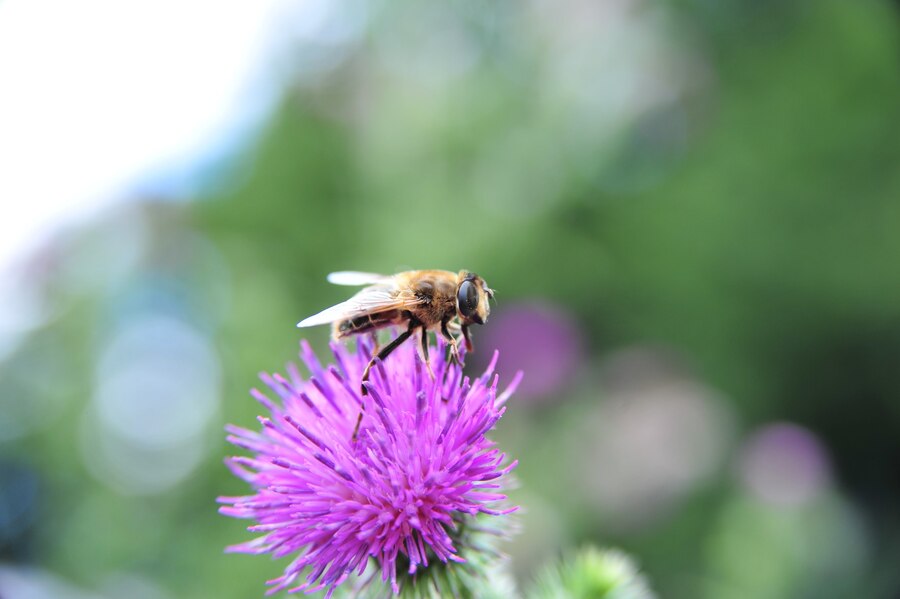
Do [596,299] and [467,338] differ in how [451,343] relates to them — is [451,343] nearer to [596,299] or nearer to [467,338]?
[467,338]

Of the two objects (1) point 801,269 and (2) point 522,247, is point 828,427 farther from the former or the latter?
(2) point 522,247

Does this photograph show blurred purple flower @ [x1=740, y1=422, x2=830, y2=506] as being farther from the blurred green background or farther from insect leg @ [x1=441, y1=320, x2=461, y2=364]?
insect leg @ [x1=441, y1=320, x2=461, y2=364]

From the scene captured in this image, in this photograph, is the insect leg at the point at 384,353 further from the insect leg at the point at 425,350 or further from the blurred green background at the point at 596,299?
the blurred green background at the point at 596,299

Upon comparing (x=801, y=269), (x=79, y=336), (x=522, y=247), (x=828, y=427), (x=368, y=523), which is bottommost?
(x=368, y=523)

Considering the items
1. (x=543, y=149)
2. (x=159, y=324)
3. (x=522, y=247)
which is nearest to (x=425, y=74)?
(x=543, y=149)

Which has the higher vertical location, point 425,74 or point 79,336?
point 425,74

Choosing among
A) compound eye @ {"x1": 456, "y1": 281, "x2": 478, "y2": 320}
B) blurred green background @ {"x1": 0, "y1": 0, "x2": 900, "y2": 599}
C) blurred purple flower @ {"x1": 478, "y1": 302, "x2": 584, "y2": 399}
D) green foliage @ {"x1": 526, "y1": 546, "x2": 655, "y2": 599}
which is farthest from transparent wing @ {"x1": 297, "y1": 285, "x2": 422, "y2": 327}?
blurred purple flower @ {"x1": 478, "y1": 302, "x2": 584, "y2": 399}

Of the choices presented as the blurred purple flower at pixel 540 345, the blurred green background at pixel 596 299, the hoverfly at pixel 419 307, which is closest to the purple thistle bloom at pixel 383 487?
the hoverfly at pixel 419 307
